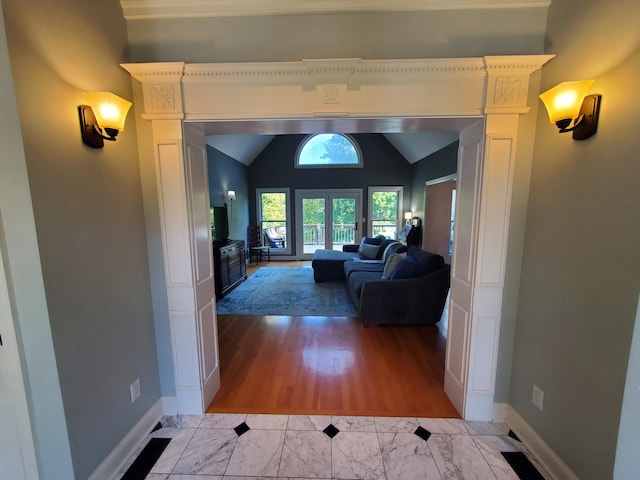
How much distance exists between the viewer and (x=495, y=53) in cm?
167

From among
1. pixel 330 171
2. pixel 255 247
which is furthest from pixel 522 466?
pixel 330 171

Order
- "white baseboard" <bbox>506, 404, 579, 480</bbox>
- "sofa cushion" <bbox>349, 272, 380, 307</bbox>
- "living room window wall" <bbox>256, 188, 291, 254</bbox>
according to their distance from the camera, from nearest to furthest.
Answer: "white baseboard" <bbox>506, 404, 579, 480</bbox>, "sofa cushion" <bbox>349, 272, 380, 307</bbox>, "living room window wall" <bbox>256, 188, 291, 254</bbox>

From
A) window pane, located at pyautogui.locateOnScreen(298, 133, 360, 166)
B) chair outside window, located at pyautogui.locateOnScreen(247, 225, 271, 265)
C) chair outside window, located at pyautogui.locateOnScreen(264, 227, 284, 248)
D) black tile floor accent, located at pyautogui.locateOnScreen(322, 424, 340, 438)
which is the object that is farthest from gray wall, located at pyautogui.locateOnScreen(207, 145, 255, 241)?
black tile floor accent, located at pyautogui.locateOnScreen(322, 424, 340, 438)

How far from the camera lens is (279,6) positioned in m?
1.67

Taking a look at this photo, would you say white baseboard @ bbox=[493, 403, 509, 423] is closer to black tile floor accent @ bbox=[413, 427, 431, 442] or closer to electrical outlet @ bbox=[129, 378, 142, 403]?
black tile floor accent @ bbox=[413, 427, 431, 442]

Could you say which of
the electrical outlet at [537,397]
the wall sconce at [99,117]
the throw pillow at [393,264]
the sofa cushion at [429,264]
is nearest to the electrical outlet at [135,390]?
the wall sconce at [99,117]

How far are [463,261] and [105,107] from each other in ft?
7.93

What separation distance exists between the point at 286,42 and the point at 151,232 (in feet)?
5.18

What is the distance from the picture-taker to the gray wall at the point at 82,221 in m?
1.15

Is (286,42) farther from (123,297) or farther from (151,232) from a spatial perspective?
(123,297)

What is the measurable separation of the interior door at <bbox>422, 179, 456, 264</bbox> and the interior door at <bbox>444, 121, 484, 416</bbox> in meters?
3.58

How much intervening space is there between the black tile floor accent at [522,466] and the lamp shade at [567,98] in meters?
2.01

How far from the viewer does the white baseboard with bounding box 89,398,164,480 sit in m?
1.47

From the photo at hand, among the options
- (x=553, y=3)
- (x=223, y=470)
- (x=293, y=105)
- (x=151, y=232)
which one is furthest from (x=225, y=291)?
(x=553, y=3)
